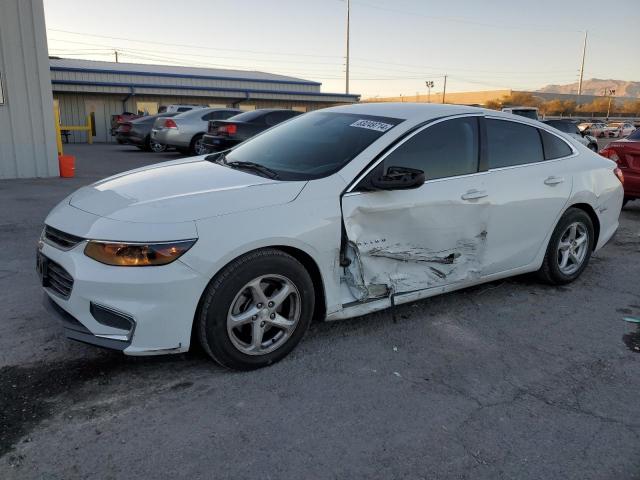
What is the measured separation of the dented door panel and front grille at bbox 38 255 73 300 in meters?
1.67

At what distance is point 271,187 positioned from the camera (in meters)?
3.31

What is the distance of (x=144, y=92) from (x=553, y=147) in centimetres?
3002

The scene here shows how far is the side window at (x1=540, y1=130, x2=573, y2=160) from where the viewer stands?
15.5ft

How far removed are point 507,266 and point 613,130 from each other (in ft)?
141

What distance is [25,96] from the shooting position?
35.5 ft

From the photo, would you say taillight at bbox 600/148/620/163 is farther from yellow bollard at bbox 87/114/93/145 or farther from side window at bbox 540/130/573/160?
yellow bollard at bbox 87/114/93/145

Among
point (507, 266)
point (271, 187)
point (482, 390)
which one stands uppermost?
point (271, 187)

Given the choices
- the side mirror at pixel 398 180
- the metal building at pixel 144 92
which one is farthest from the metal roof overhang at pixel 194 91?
the side mirror at pixel 398 180

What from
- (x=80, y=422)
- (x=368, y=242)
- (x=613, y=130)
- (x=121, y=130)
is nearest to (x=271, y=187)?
(x=368, y=242)

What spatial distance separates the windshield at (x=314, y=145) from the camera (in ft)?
12.0

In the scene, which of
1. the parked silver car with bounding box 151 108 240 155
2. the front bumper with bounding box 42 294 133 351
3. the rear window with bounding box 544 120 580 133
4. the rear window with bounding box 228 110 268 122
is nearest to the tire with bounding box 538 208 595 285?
the front bumper with bounding box 42 294 133 351

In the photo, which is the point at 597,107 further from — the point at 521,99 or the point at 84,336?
the point at 84,336

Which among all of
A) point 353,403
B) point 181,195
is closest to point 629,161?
point 353,403

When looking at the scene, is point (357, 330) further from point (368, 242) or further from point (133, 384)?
point (133, 384)
